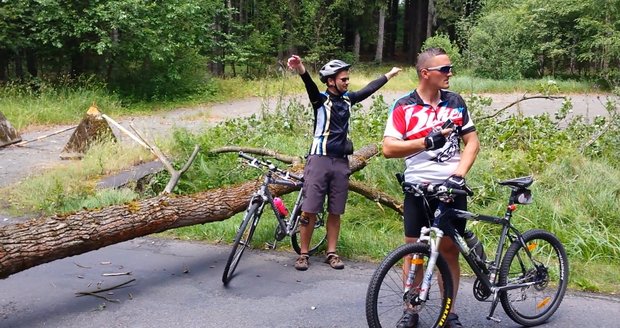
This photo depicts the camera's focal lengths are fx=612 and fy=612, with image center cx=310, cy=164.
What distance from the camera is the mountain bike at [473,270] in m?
3.69

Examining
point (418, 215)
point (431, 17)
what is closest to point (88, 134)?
point (418, 215)

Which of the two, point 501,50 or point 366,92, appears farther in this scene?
point 501,50

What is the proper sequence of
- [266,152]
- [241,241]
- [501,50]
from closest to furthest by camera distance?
[241,241], [266,152], [501,50]

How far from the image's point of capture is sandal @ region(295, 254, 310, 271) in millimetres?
5668

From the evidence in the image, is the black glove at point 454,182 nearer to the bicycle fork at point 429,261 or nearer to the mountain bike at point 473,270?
the mountain bike at point 473,270

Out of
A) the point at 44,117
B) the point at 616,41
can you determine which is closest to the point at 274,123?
the point at 44,117

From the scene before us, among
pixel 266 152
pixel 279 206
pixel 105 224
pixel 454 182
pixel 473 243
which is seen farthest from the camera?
pixel 266 152

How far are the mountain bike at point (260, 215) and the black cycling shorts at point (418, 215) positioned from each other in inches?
70.0

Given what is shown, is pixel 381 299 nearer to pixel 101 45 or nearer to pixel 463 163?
pixel 463 163

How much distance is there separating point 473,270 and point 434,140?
1132 mm

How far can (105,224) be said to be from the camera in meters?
5.14

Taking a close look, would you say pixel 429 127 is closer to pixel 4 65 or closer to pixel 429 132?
pixel 429 132

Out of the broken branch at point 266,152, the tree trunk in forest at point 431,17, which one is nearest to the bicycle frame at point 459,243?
the broken branch at point 266,152

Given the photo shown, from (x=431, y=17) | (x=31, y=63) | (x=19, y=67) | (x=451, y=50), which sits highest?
(x=431, y=17)
